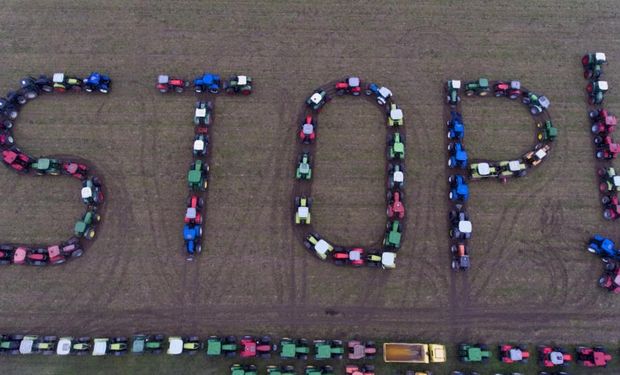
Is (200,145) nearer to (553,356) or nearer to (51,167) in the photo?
(51,167)

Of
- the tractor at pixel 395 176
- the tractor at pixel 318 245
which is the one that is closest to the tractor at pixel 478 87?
the tractor at pixel 395 176

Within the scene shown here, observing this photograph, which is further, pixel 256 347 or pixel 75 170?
pixel 75 170

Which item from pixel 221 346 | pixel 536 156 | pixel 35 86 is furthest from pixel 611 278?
pixel 35 86

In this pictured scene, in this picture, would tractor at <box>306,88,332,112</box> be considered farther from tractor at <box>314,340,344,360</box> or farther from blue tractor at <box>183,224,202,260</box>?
tractor at <box>314,340,344,360</box>

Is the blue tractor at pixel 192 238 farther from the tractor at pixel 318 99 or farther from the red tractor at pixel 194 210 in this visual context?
the tractor at pixel 318 99

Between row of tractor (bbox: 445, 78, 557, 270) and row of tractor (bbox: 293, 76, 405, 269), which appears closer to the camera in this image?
row of tractor (bbox: 293, 76, 405, 269)

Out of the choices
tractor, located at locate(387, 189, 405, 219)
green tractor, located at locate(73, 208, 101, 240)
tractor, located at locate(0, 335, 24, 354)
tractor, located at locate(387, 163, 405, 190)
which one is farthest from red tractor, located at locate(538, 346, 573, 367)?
tractor, located at locate(0, 335, 24, 354)
